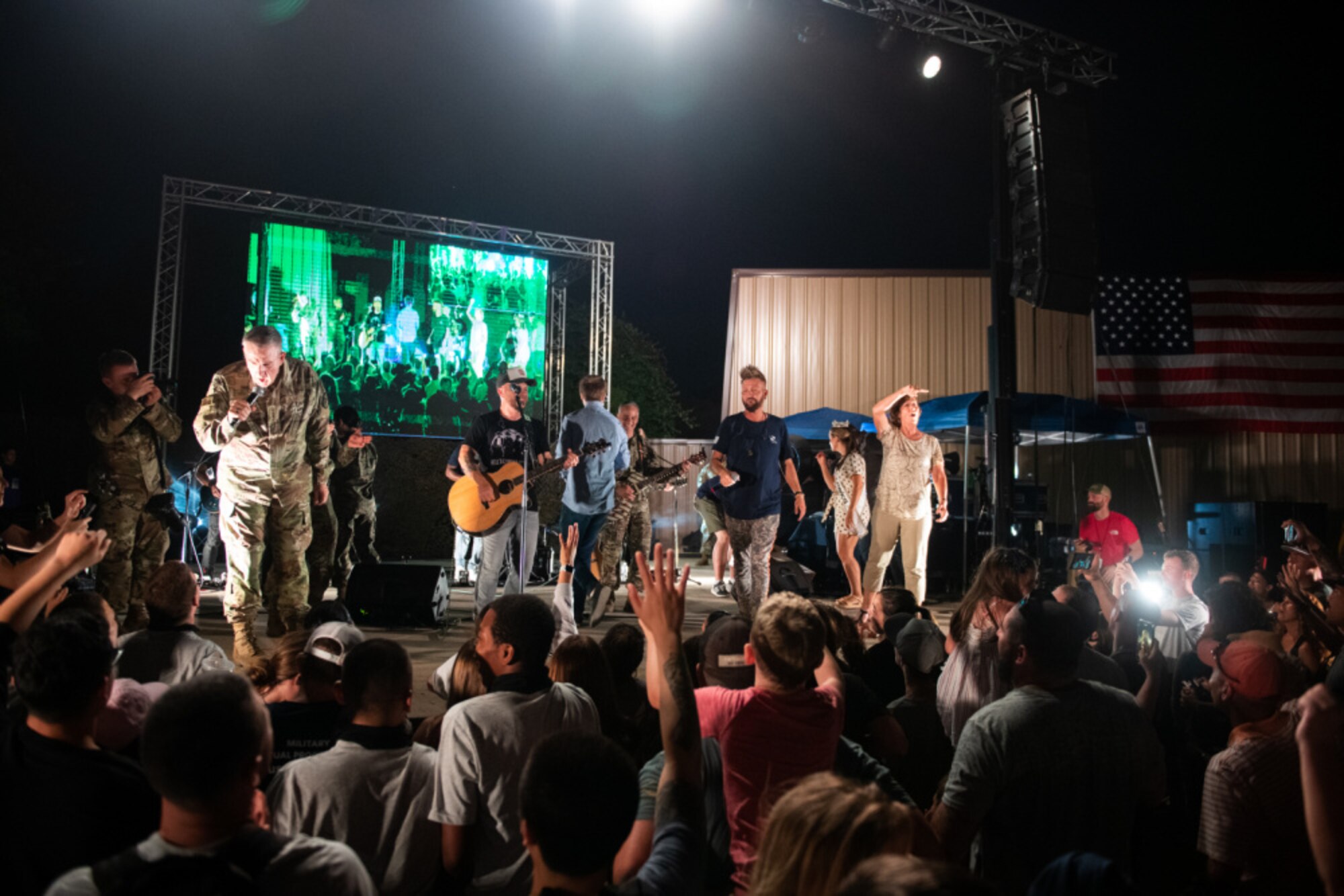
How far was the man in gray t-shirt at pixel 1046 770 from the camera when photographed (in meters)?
2.49

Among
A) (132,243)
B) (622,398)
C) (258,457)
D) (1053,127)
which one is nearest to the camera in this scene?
(258,457)

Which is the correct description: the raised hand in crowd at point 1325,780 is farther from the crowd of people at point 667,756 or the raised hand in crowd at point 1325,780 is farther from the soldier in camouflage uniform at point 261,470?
the soldier in camouflage uniform at point 261,470

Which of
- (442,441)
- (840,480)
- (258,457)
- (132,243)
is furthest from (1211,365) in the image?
(132,243)

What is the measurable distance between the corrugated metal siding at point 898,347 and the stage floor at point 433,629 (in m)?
9.44

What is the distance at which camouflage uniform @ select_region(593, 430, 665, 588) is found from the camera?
8.58m

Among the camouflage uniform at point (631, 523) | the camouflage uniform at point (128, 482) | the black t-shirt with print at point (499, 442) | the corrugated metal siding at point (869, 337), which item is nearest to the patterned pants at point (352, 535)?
the camouflage uniform at point (128, 482)

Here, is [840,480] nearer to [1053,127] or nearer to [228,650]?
[1053,127]

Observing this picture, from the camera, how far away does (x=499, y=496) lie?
24.0 feet

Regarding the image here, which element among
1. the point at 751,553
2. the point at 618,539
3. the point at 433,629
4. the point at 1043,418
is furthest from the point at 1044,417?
the point at 433,629

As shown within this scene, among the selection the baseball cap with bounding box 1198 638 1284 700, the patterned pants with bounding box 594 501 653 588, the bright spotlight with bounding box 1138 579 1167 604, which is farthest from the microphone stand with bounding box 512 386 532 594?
the baseball cap with bounding box 1198 638 1284 700

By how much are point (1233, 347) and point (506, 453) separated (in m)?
15.6

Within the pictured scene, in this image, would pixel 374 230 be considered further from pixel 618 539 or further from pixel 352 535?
pixel 618 539

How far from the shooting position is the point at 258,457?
19.4 ft

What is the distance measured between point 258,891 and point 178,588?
2.44 m
